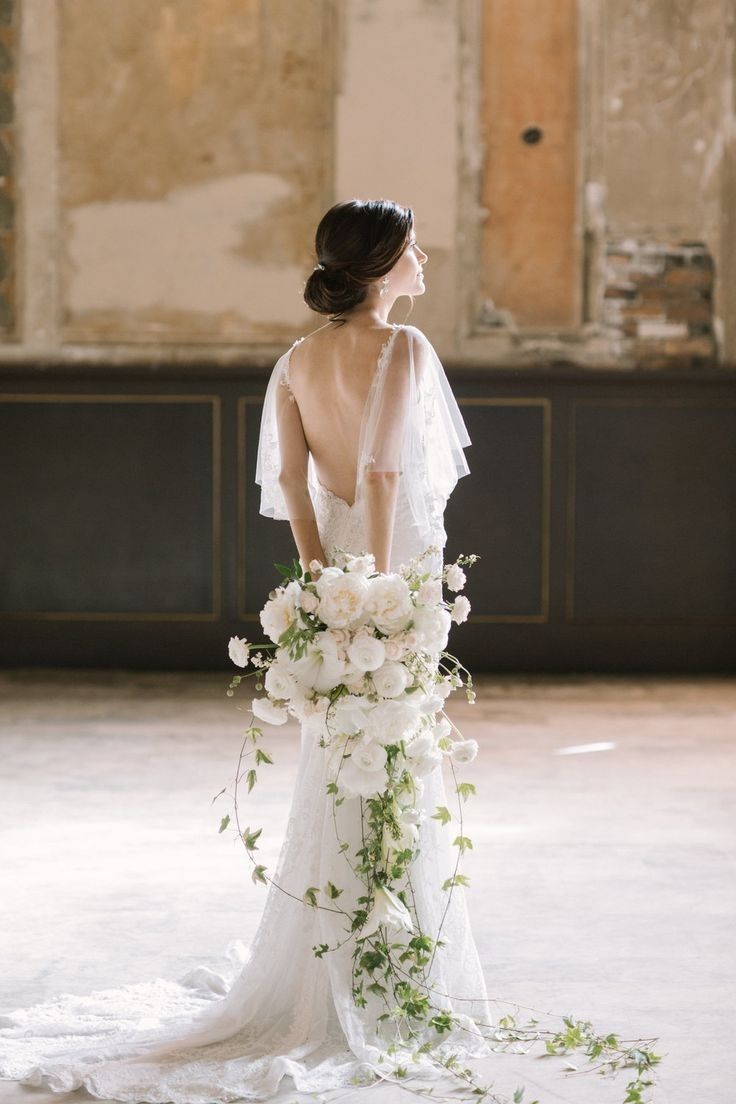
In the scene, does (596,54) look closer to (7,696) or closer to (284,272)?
(284,272)

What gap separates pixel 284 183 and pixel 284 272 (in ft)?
1.73

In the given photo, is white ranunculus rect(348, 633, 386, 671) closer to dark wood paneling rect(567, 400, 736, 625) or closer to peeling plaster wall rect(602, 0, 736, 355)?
dark wood paneling rect(567, 400, 736, 625)

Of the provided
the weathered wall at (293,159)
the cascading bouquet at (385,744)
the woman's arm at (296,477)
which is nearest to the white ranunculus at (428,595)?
the cascading bouquet at (385,744)

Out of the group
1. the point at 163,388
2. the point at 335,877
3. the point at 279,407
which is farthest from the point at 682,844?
the point at 163,388

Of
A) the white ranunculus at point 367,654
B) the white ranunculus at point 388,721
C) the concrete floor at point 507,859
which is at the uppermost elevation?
the white ranunculus at point 367,654

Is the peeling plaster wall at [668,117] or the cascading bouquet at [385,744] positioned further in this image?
the peeling plaster wall at [668,117]

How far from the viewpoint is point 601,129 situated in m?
8.65

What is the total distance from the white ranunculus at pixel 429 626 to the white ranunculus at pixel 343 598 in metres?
0.12

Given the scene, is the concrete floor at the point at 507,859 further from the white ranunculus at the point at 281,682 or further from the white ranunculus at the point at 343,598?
the white ranunculus at the point at 343,598

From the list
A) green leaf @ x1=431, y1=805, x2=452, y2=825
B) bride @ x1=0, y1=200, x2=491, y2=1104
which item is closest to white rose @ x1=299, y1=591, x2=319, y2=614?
bride @ x1=0, y1=200, x2=491, y2=1104

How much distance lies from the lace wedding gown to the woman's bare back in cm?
3

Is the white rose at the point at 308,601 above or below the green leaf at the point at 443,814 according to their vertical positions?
above

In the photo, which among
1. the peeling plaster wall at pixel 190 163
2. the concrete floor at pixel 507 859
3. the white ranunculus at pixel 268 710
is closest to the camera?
the white ranunculus at pixel 268 710

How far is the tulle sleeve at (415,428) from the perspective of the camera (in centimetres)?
307
